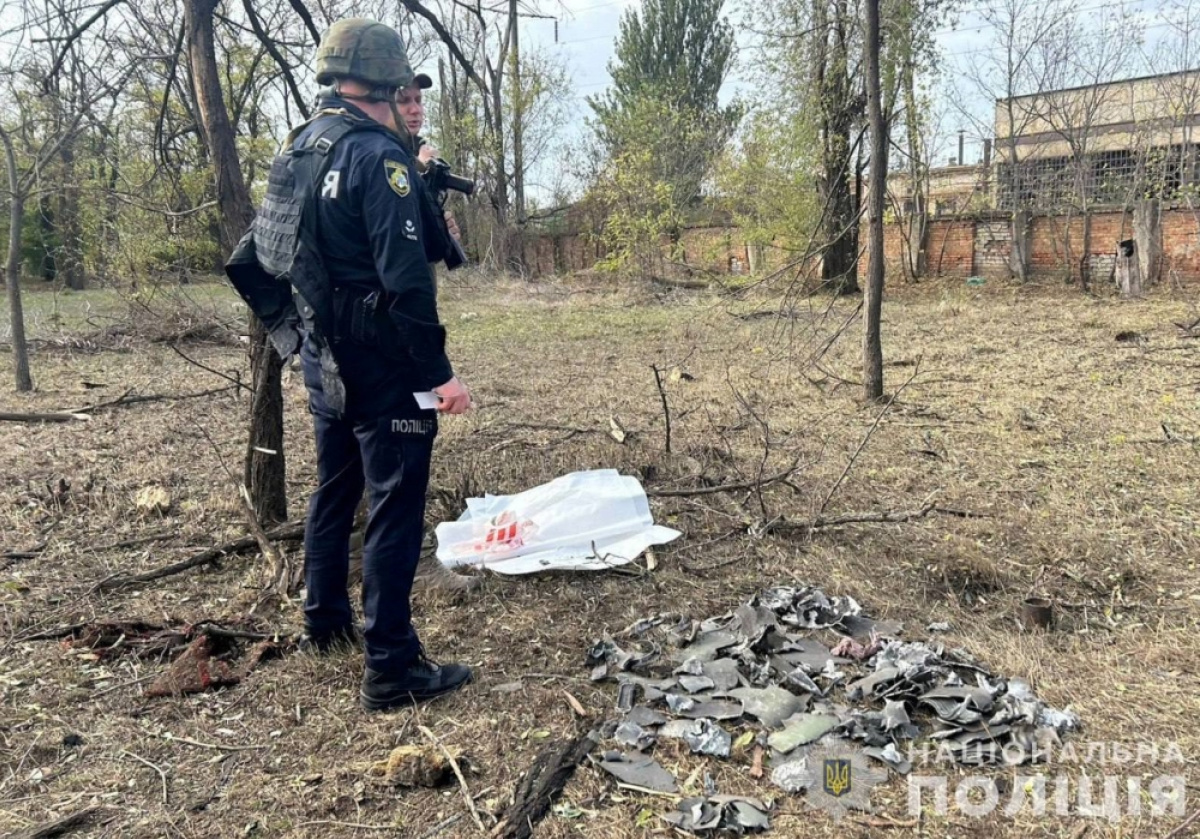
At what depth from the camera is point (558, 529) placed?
366 cm

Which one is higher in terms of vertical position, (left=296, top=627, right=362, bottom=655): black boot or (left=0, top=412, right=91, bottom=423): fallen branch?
(left=0, top=412, right=91, bottom=423): fallen branch

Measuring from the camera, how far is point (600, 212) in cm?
2506

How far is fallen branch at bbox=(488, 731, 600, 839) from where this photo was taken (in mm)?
1985

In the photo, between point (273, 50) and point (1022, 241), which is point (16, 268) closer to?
point (273, 50)

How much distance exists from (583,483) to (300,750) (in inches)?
72.5

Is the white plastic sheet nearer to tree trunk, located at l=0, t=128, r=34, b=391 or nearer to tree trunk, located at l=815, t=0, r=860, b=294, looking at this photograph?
tree trunk, located at l=815, t=0, r=860, b=294

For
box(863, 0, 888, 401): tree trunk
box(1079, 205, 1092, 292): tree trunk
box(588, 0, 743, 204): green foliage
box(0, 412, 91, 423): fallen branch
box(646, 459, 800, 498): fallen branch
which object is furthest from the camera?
box(588, 0, 743, 204): green foliage

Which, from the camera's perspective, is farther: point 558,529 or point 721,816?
point 558,529

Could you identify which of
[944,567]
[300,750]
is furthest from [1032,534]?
[300,750]

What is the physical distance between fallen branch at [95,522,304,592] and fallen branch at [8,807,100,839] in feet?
5.21

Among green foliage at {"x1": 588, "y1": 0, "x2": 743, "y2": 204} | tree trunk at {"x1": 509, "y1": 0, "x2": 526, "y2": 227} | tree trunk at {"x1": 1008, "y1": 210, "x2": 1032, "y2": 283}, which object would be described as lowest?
tree trunk at {"x1": 1008, "y1": 210, "x2": 1032, "y2": 283}

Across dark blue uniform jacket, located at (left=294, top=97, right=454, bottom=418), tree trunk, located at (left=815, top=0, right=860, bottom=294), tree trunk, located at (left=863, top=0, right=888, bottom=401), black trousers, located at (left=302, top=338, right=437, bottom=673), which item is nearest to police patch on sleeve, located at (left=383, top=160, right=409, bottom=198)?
dark blue uniform jacket, located at (left=294, top=97, right=454, bottom=418)

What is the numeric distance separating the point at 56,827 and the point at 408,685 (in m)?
0.94

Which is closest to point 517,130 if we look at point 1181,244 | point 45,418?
point 1181,244
